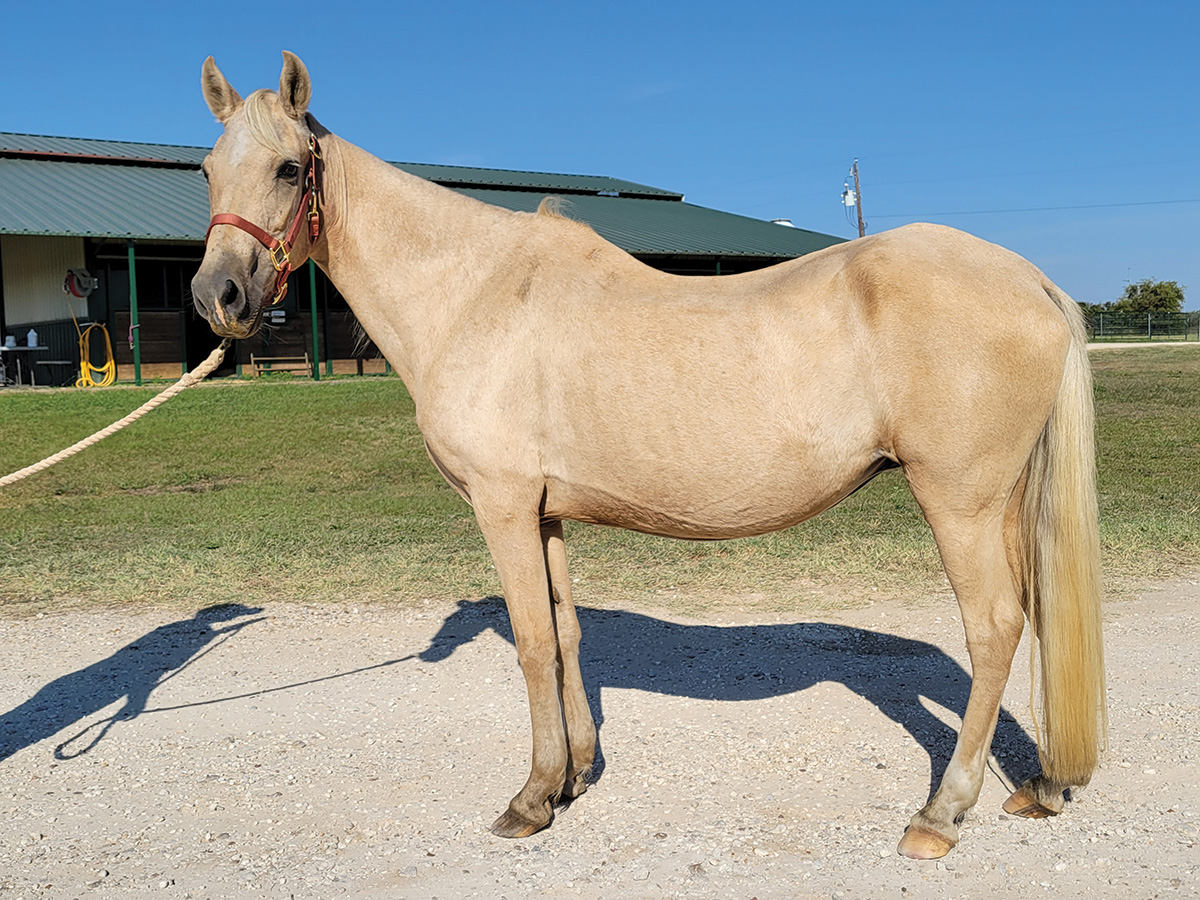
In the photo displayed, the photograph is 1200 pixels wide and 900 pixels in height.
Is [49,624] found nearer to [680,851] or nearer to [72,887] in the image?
[72,887]

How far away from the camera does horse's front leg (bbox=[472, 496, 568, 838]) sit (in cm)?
336

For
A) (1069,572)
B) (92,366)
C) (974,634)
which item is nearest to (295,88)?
(974,634)

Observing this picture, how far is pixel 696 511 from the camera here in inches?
128

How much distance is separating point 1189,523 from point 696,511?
670cm

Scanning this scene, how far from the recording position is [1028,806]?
338 centimetres

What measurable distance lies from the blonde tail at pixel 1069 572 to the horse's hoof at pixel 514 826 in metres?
1.83

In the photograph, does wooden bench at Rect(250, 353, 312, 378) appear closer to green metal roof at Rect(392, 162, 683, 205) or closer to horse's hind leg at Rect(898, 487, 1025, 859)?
green metal roof at Rect(392, 162, 683, 205)

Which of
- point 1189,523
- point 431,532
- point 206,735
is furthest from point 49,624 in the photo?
point 1189,523

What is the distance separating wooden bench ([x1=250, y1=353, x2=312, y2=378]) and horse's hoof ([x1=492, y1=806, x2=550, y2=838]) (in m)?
21.6

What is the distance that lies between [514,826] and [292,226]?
7.48 ft

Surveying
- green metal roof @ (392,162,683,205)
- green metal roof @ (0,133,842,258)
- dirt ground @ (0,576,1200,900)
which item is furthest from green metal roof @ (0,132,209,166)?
dirt ground @ (0,576,1200,900)

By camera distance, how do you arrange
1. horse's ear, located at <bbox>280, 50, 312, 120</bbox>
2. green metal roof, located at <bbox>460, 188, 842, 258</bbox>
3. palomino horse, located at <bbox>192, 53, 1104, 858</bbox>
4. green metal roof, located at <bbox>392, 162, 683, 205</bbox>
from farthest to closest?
green metal roof, located at <bbox>392, 162, 683, 205</bbox>, green metal roof, located at <bbox>460, 188, 842, 258</bbox>, horse's ear, located at <bbox>280, 50, 312, 120</bbox>, palomino horse, located at <bbox>192, 53, 1104, 858</bbox>

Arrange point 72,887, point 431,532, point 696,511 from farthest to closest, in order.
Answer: point 431,532, point 696,511, point 72,887

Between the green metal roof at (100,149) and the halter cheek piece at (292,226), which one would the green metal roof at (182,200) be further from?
the halter cheek piece at (292,226)
